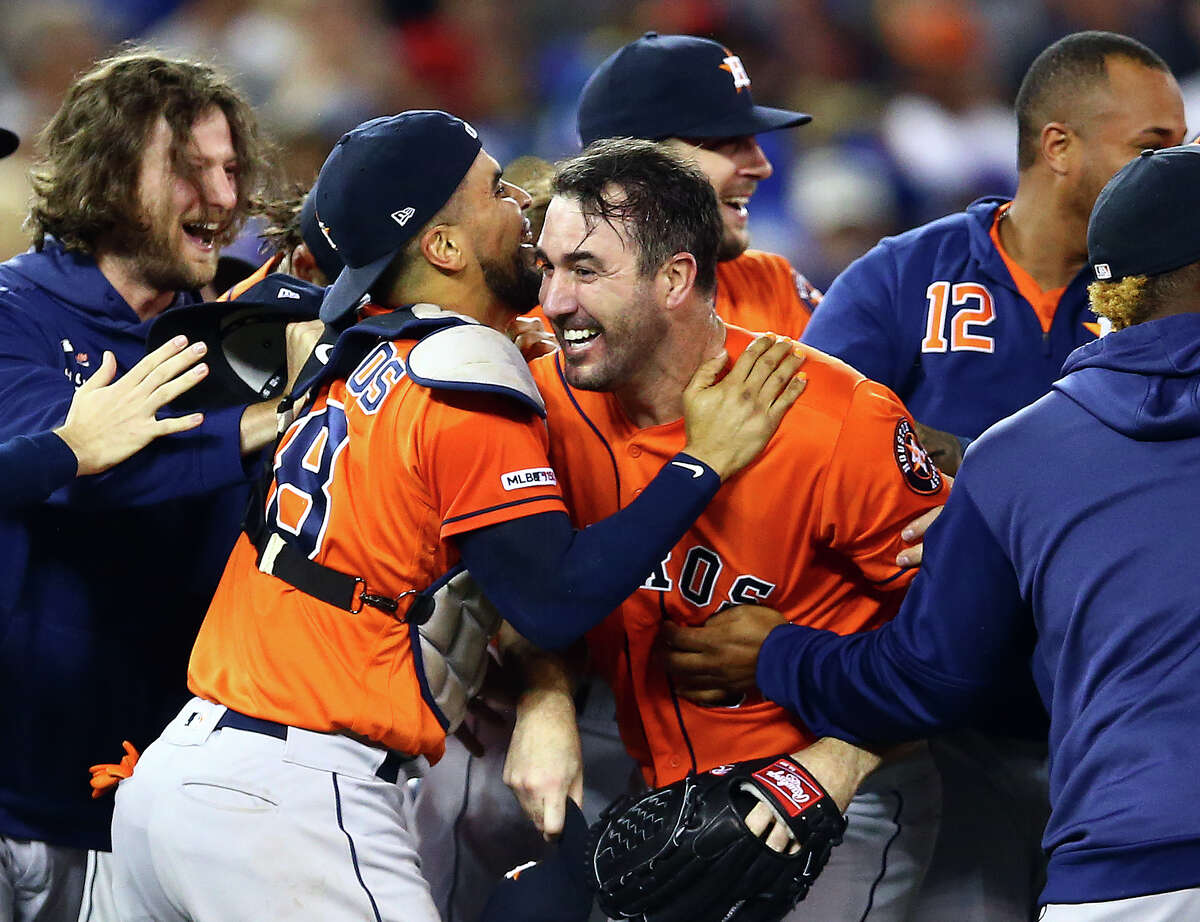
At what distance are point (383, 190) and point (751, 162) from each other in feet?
5.43

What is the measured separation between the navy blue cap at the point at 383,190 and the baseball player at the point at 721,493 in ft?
0.79

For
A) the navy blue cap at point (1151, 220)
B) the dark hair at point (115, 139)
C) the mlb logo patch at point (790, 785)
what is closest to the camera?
the navy blue cap at point (1151, 220)

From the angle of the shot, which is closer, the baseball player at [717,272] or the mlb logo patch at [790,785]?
the mlb logo patch at [790,785]

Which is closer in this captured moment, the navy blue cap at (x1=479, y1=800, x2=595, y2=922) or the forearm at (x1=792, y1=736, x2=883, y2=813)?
the forearm at (x1=792, y1=736, x2=883, y2=813)

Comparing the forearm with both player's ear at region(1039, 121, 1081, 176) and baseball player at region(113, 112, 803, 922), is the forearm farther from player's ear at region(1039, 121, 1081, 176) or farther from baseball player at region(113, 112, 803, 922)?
player's ear at region(1039, 121, 1081, 176)

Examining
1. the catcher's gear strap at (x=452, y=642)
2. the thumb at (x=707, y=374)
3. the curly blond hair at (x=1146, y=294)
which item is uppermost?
the curly blond hair at (x=1146, y=294)

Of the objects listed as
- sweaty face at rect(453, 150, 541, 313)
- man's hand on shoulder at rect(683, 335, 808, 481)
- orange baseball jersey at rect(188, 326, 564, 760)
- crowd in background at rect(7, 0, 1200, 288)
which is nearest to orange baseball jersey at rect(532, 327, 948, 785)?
man's hand on shoulder at rect(683, 335, 808, 481)

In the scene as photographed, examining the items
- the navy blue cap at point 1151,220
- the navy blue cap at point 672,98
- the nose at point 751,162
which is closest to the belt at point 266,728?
the navy blue cap at point 1151,220

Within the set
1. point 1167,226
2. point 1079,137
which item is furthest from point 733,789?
point 1079,137

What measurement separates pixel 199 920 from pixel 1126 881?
1574mm

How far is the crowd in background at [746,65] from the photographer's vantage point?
24.5 ft

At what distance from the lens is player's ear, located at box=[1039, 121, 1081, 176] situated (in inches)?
151

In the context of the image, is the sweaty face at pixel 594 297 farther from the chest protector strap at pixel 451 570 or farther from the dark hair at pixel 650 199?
the chest protector strap at pixel 451 570

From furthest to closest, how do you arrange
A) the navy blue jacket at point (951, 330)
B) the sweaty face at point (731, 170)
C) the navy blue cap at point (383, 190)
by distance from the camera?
the sweaty face at point (731, 170) → the navy blue jacket at point (951, 330) → the navy blue cap at point (383, 190)
